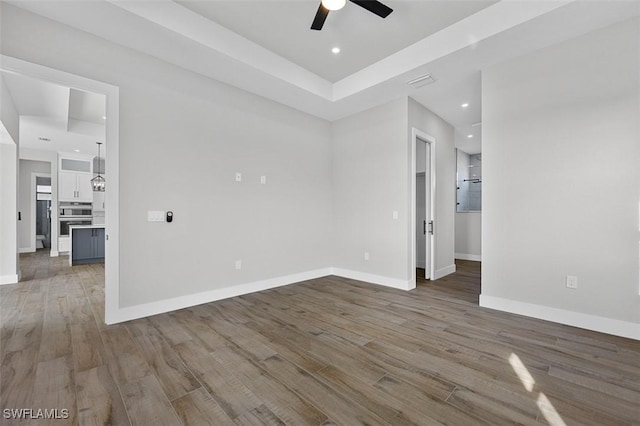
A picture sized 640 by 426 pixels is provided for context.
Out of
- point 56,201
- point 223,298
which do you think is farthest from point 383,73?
point 56,201

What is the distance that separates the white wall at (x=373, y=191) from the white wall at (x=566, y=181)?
114 centimetres

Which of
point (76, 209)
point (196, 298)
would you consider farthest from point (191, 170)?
point (76, 209)

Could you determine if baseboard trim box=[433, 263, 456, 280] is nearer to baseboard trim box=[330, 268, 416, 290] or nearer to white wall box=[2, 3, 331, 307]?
baseboard trim box=[330, 268, 416, 290]

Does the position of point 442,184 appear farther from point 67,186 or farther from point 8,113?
point 67,186

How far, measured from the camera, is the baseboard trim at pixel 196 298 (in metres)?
2.89

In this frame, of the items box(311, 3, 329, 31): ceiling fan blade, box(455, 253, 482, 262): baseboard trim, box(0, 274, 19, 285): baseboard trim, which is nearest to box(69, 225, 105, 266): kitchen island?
box(0, 274, 19, 285): baseboard trim

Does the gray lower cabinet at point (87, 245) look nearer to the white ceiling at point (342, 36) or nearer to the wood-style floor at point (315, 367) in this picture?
the wood-style floor at point (315, 367)

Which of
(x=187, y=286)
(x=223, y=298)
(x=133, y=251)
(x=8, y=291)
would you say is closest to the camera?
(x=133, y=251)

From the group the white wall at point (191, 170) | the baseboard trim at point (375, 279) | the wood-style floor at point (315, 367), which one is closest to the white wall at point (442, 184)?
the baseboard trim at point (375, 279)

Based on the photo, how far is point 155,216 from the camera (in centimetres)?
313

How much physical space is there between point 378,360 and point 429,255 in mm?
3023

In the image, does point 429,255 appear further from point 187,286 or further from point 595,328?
point 187,286

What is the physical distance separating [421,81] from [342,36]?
121 centimetres

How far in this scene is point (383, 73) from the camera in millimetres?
3670
